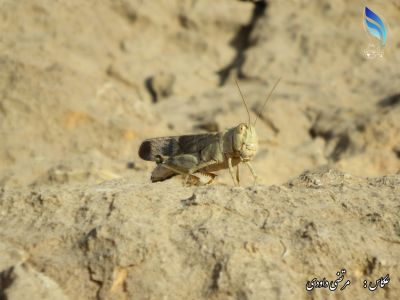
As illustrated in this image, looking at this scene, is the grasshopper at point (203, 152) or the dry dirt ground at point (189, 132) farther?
the grasshopper at point (203, 152)

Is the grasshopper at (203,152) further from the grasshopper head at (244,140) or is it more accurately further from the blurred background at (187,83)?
the blurred background at (187,83)

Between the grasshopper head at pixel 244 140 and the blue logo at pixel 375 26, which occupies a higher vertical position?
the blue logo at pixel 375 26

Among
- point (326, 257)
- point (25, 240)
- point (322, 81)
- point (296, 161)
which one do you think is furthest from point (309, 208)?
point (322, 81)

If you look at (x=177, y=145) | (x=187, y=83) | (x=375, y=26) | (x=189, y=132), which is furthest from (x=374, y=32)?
(x=177, y=145)

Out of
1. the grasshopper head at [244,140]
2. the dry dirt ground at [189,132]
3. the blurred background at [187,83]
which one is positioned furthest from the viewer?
the blurred background at [187,83]

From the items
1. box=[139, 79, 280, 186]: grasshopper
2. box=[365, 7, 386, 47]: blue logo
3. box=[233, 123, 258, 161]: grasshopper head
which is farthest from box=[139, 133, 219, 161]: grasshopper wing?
box=[365, 7, 386, 47]: blue logo

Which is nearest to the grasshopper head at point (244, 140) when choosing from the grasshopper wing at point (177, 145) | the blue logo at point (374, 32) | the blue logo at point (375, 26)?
the grasshopper wing at point (177, 145)

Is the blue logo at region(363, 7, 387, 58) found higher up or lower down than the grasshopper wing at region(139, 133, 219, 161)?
higher up

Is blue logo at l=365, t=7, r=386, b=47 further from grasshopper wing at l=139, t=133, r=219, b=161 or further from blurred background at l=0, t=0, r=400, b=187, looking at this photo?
grasshopper wing at l=139, t=133, r=219, b=161
